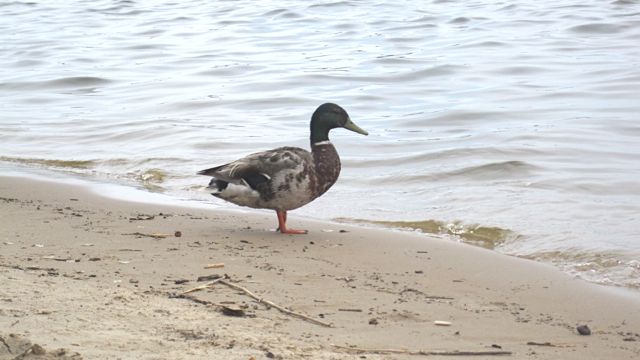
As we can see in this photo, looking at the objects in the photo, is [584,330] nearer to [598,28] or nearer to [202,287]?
[202,287]

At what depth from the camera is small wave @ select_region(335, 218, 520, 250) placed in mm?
7551

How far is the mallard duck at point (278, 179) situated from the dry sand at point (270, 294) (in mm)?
232

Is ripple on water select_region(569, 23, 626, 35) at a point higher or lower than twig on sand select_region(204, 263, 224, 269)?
lower

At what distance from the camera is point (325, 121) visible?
791cm

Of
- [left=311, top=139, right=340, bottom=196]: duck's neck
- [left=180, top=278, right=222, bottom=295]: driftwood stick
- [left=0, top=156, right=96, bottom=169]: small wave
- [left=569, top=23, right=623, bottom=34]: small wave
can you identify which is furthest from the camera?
[left=569, top=23, right=623, bottom=34]: small wave

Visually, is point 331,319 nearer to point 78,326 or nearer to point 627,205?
point 78,326

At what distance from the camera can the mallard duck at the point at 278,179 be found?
7.36 m

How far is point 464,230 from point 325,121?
1281 millimetres

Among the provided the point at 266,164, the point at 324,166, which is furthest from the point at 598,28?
the point at 266,164

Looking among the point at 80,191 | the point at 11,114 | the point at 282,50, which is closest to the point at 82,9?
the point at 282,50

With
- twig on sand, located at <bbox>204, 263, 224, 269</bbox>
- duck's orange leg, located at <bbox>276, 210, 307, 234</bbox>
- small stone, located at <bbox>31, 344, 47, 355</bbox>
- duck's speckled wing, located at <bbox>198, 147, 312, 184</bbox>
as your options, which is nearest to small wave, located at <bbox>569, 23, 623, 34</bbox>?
duck's speckled wing, located at <bbox>198, 147, 312, 184</bbox>

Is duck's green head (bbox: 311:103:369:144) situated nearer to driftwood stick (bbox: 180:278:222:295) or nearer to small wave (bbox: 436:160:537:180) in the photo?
small wave (bbox: 436:160:537:180)

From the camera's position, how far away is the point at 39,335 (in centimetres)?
399

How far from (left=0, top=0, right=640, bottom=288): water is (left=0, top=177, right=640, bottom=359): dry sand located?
2.58ft
